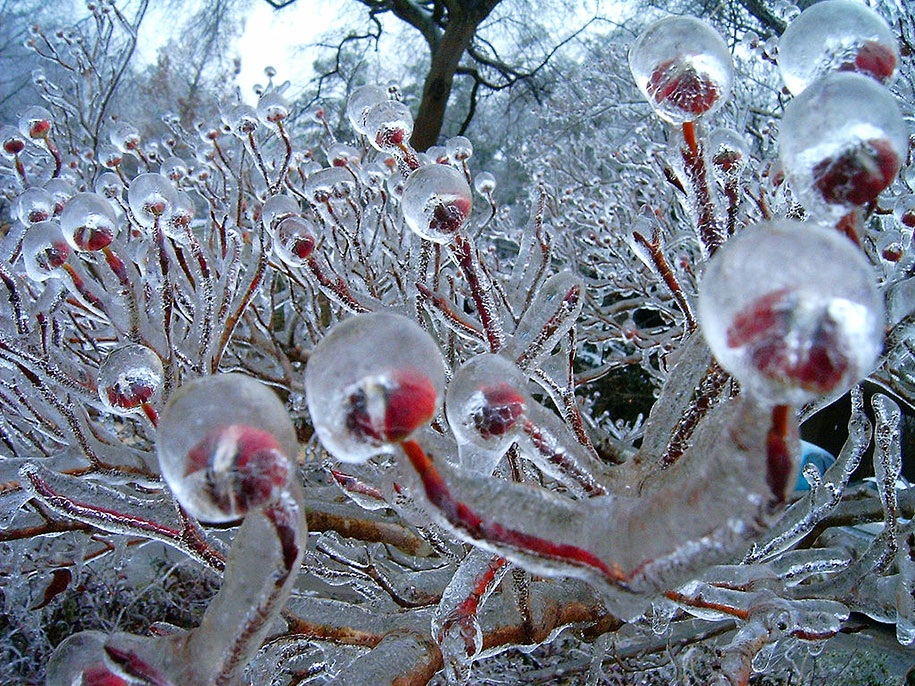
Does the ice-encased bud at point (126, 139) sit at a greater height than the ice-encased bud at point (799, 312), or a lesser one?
greater

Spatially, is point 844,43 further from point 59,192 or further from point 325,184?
point 59,192

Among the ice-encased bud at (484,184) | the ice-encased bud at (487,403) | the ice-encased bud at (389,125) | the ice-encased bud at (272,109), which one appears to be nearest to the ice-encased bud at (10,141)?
the ice-encased bud at (272,109)

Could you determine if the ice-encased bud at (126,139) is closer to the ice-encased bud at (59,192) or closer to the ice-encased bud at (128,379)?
the ice-encased bud at (59,192)

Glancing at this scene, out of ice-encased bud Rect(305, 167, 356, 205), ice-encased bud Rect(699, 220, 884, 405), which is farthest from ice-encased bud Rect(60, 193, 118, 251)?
ice-encased bud Rect(699, 220, 884, 405)

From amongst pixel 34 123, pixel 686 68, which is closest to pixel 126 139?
pixel 34 123

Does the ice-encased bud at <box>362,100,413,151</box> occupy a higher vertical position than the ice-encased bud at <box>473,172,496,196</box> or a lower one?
lower

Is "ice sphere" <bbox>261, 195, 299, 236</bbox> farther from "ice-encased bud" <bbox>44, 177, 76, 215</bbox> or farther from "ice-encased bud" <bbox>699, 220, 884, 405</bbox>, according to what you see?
"ice-encased bud" <bbox>699, 220, 884, 405</bbox>
